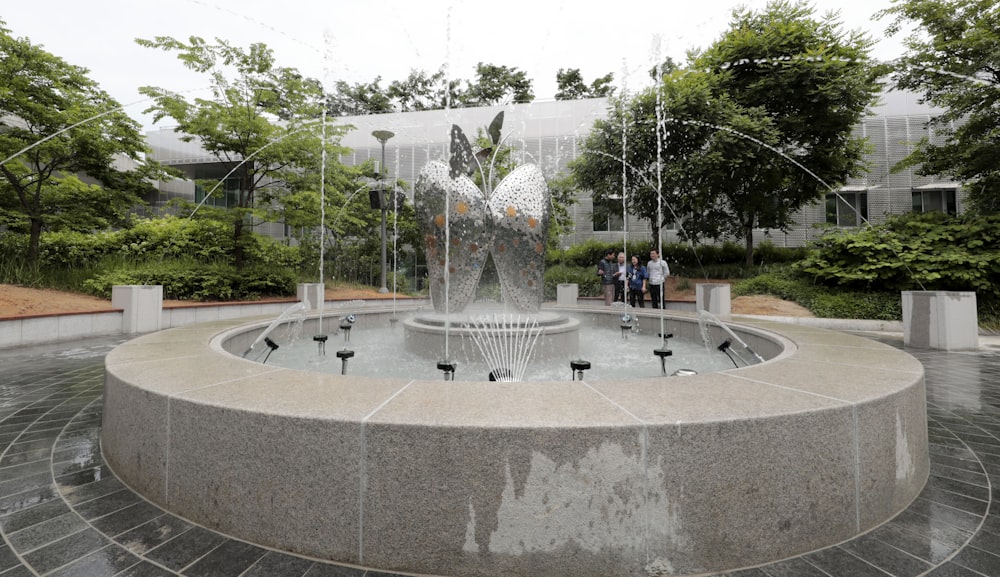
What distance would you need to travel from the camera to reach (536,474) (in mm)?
2047

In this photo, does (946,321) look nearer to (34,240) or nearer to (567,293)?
(567,293)

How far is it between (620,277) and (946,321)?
7503 millimetres

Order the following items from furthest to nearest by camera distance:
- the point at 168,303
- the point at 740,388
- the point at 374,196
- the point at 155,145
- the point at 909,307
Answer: the point at 155,145
the point at 374,196
the point at 168,303
the point at 909,307
the point at 740,388

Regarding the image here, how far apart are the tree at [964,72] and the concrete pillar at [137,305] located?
951 inches

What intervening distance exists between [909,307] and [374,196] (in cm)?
1923

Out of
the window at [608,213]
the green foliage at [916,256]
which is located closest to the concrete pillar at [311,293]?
the window at [608,213]

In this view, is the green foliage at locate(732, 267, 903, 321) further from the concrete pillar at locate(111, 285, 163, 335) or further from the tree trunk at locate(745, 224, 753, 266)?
the concrete pillar at locate(111, 285, 163, 335)

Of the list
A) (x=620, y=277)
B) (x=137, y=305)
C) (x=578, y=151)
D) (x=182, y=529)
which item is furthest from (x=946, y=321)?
(x=578, y=151)

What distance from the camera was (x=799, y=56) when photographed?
56.1 ft

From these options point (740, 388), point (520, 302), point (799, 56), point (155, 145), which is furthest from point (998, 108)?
point (155, 145)

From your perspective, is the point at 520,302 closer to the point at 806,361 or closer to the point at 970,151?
the point at 806,361

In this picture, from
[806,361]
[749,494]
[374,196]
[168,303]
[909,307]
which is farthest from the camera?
[374,196]

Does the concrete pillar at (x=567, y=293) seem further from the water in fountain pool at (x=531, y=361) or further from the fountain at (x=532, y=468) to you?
the fountain at (x=532, y=468)

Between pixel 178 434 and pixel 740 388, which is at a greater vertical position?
pixel 740 388
